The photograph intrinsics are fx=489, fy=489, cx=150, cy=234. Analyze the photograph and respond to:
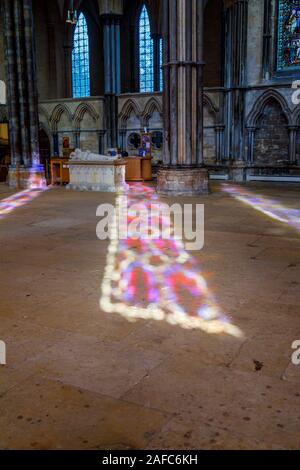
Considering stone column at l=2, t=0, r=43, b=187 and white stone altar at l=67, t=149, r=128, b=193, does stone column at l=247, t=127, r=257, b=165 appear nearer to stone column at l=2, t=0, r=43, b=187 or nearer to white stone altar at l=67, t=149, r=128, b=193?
white stone altar at l=67, t=149, r=128, b=193

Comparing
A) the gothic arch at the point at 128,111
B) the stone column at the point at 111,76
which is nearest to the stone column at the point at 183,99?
the gothic arch at the point at 128,111

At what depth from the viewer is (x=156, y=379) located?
3.11 metres

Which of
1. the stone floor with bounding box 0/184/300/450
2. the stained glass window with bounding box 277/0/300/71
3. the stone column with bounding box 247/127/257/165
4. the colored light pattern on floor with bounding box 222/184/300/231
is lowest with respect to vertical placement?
the stone floor with bounding box 0/184/300/450

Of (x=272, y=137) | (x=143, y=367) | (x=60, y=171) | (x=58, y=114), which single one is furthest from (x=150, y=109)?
(x=143, y=367)

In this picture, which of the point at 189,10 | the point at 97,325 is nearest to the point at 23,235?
the point at 97,325

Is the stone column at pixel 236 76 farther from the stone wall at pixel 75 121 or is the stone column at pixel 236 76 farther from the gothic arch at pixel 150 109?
the stone wall at pixel 75 121

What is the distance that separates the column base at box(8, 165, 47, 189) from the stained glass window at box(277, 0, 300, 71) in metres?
9.98

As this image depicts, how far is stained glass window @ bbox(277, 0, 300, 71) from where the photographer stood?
18250mm

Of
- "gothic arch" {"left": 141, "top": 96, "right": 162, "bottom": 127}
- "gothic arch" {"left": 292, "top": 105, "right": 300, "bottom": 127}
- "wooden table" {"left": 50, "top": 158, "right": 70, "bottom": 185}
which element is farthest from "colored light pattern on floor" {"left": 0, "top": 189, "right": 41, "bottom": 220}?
"gothic arch" {"left": 292, "top": 105, "right": 300, "bottom": 127}

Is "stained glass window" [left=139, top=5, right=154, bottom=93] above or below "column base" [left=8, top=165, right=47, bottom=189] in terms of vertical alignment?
above

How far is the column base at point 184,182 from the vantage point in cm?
1375

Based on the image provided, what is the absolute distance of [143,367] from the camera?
10.8ft

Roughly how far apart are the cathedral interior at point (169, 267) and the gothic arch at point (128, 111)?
56 mm

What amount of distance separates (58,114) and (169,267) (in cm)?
1898
